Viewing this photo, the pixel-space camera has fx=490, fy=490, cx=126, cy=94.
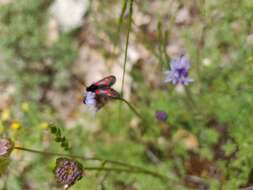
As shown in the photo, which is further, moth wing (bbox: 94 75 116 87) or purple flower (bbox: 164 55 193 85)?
purple flower (bbox: 164 55 193 85)

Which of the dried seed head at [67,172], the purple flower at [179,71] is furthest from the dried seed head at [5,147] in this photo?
the purple flower at [179,71]

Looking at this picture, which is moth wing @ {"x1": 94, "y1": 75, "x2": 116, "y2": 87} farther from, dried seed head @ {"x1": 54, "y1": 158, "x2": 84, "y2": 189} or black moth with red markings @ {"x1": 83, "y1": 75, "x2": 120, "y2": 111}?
dried seed head @ {"x1": 54, "y1": 158, "x2": 84, "y2": 189}

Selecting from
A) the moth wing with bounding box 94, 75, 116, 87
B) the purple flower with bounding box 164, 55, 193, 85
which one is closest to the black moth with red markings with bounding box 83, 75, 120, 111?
the moth wing with bounding box 94, 75, 116, 87

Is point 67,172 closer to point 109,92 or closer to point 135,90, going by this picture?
point 109,92

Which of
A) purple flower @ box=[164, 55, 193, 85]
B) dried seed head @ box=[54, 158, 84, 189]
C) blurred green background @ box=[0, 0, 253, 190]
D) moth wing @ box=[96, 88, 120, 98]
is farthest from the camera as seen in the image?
blurred green background @ box=[0, 0, 253, 190]

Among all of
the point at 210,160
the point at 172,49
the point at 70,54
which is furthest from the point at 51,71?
the point at 210,160

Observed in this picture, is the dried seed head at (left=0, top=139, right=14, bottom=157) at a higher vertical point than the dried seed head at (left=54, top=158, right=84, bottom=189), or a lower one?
higher

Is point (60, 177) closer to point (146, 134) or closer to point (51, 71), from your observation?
point (146, 134)

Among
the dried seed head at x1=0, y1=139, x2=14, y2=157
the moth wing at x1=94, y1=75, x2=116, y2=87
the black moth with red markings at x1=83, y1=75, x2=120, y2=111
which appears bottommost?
the dried seed head at x1=0, y1=139, x2=14, y2=157
